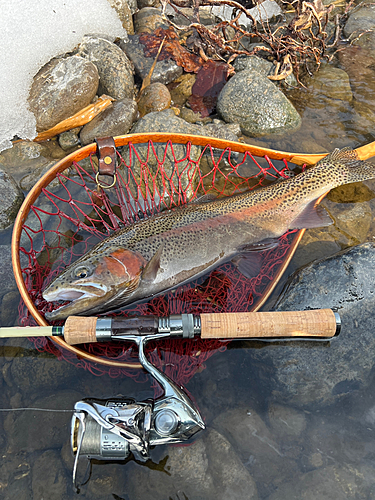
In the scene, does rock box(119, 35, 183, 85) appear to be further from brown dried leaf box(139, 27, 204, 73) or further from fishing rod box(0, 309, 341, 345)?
fishing rod box(0, 309, 341, 345)

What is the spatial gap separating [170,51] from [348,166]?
3821mm

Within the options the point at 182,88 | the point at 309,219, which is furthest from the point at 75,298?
the point at 182,88

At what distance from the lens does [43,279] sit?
3727 millimetres

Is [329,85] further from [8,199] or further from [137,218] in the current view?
[8,199]

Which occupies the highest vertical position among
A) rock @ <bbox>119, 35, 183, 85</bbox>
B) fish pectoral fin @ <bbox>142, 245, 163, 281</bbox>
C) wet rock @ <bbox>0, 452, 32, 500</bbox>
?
rock @ <bbox>119, 35, 183, 85</bbox>

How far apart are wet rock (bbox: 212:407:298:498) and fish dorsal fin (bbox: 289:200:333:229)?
211 centimetres

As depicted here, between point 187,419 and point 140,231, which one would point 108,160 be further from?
point 187,419

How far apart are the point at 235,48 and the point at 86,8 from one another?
2732 mm

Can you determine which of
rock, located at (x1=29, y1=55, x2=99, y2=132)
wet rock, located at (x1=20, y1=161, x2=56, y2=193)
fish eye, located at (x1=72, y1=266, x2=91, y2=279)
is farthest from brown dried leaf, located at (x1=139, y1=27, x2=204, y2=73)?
fish eye, located at (x1=72, y1=266, x2=91, y2=279)

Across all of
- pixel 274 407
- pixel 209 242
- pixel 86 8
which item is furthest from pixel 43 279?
pixel 86 8

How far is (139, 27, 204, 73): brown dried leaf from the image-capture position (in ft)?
18.6

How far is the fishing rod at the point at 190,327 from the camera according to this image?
2.65 m

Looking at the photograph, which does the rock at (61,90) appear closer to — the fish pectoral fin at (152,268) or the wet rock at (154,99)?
the wet rock at (154,99)

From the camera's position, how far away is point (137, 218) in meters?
3.88
